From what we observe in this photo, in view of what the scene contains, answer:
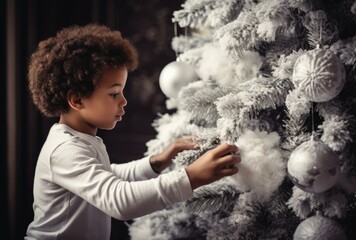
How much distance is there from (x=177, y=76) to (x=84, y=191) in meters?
0.37

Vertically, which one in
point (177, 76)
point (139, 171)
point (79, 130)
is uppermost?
point (177, 76)

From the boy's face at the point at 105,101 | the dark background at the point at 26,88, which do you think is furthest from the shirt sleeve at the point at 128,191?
the dark background at the point at 26,88

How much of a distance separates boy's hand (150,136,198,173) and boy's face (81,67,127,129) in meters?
0.15

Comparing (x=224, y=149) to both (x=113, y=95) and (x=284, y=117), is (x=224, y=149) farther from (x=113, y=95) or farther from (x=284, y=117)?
(x=113, y=95)

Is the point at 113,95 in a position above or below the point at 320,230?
above

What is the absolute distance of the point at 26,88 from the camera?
153 centimetres

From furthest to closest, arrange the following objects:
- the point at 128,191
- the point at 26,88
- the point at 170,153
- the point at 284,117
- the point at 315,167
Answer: the point at 26,88 < the point at 170,153 < the point at 284,117 < the point at 128,191 < the point at 315,167

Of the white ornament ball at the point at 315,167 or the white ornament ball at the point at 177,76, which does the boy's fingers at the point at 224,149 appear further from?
the white ornament ball at the point at 177,76

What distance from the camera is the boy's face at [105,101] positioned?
2.89 feet

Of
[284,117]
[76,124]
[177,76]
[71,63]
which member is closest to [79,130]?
[76,124]

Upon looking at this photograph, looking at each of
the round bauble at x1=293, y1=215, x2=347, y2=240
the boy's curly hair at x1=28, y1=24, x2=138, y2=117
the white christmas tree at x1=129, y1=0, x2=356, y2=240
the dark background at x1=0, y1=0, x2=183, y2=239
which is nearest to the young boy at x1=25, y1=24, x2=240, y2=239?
the boy's curly hair at x1=28, y1=24, x2=138, y2=117

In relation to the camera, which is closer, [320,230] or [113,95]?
[320,230]

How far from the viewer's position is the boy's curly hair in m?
0.88

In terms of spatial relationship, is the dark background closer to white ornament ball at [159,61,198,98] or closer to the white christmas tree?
white ornament ball at [159,61,198,98]
